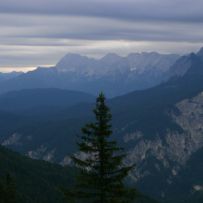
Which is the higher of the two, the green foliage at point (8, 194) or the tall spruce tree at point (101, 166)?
the tall spruce tree at point (101, 166)

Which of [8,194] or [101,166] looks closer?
[101,166]

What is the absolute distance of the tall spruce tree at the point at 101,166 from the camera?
127ft

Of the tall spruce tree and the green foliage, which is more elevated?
the tall spruce tree

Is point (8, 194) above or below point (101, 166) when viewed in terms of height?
below

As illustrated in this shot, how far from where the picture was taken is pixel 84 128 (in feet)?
126

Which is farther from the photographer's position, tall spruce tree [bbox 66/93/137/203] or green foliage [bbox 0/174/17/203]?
green foliage [bbox 0/174/17/203]

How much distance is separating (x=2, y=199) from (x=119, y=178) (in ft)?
63.6

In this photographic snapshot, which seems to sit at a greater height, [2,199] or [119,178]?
[119,178]

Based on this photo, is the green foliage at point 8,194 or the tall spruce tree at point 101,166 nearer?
the tall spruce tree at point 101,166

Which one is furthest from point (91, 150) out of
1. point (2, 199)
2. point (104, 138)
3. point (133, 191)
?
point (2, 199)

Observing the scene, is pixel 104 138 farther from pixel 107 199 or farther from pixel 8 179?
pixel 8 179

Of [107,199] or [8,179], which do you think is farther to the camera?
[8,179]

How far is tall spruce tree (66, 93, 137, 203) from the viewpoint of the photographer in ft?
127

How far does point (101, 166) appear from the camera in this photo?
129ft
